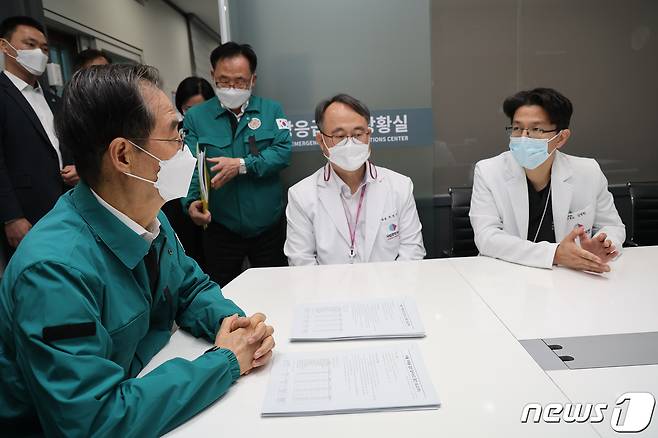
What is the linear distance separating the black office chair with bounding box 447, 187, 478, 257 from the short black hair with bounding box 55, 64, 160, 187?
5.98 feet

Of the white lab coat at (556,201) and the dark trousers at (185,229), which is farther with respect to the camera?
the dark trousers at (185,229)

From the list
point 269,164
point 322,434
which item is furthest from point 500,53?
point 322,434

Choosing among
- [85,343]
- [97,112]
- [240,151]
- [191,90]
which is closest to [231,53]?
[240,151]

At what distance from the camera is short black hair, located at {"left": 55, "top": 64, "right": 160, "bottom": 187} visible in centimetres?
99

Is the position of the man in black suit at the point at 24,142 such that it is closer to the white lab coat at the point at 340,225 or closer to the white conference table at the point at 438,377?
the white lab coat at the point at 340,225

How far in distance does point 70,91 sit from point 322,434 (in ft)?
2.86

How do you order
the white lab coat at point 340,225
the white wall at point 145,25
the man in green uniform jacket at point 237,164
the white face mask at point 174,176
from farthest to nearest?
1. the white wall at point 145,25
2. the man in green uniform jacket at point 237,164
3. the white lab coat at point 340,225
4. the white face mask at point 174,176

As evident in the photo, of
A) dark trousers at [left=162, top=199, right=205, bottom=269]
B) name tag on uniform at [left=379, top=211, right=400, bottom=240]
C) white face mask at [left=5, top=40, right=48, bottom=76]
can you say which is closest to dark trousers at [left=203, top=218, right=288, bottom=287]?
dark trousers at [left=162, top=199, right=205, bottom=269]

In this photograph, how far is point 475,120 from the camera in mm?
3336

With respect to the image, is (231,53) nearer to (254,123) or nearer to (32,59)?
(254,123)

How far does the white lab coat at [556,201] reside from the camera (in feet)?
6.83

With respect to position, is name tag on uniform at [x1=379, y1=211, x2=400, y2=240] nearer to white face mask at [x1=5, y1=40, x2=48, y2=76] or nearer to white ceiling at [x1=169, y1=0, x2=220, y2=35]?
white face mask at [x1=5, y1=40, x2=48, y2=76]

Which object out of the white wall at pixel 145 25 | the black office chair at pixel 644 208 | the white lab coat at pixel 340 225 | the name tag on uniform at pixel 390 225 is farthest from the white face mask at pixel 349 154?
the white wall at pixel 145 25

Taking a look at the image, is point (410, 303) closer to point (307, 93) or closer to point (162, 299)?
point (162, 299)
